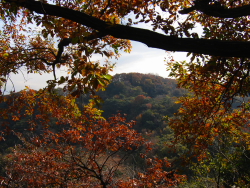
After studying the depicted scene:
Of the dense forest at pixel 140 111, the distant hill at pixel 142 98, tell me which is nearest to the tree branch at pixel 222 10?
the dense forest at pixel 140 111

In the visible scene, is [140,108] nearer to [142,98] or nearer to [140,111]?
[140,111]

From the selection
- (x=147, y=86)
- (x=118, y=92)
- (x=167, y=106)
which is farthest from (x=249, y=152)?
(x=147, y=86)

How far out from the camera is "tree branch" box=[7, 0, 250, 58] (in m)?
1.65

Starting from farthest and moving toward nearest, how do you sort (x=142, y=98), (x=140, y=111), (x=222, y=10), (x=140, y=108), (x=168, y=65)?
(x=142, y=98), (x=140, y=108), (x=140, y=111), (x=168, y=65), (x=222, y=10)

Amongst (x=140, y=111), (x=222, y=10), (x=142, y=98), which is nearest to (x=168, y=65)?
(x=222, y=10)

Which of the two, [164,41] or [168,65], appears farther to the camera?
[168,65]

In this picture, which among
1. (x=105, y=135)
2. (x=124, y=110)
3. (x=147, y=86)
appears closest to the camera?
(x=105, y=135)

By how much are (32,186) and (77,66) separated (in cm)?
525

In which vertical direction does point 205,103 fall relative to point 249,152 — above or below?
above

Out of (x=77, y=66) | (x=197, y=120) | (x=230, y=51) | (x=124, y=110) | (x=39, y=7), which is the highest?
(x=39, y=7)

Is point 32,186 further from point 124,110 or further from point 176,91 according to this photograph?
point 176,91

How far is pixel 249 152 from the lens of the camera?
285 inches

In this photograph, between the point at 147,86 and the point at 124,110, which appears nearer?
the point at 124,110

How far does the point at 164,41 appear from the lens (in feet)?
5.78
